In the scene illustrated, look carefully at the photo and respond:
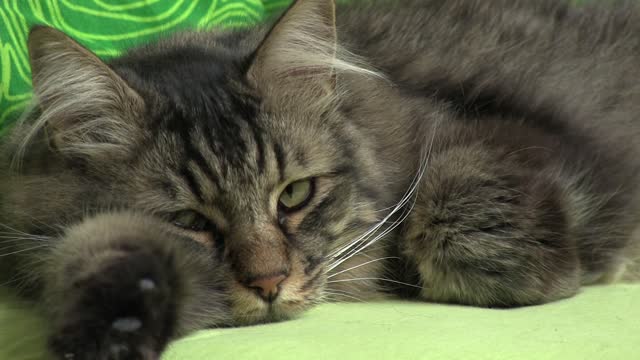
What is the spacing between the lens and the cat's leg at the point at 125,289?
0.92m

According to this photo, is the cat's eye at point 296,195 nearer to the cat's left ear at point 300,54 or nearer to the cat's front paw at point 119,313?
the cat's left ear at point 300,54

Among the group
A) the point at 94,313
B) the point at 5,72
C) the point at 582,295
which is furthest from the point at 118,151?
the point at 582,295

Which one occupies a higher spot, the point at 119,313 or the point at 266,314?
the point at 119,313

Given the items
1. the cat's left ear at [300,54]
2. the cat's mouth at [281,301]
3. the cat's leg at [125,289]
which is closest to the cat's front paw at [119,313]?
the cat's leg at [125,289]

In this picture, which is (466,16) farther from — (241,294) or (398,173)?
(241,294)

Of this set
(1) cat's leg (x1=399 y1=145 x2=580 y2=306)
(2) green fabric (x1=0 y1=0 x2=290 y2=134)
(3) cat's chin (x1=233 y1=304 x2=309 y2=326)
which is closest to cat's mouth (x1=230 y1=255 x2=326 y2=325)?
(3) cat's chin (x1=233 y1=304 x2=309 y2=326)

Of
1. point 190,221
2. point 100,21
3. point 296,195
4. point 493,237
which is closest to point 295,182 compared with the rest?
point 296,195

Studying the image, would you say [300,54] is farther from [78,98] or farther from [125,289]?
[125,289]

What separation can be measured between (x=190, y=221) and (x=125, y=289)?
310 mm

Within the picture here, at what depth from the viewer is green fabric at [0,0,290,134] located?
175 centimetres

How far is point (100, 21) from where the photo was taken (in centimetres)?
201

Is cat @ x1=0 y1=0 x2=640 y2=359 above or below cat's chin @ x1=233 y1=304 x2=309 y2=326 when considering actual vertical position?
above

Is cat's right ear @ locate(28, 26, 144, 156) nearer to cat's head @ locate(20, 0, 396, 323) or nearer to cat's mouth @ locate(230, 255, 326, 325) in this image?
cat's head @ locate(20, 0, 396, 323)

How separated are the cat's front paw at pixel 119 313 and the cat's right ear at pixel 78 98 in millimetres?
336
